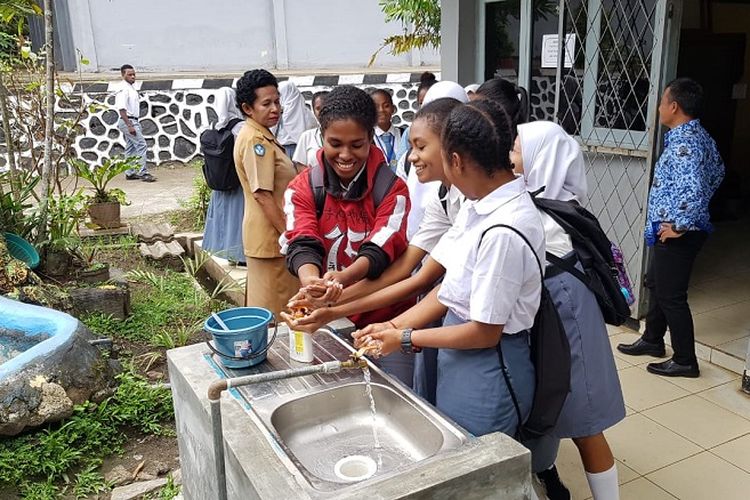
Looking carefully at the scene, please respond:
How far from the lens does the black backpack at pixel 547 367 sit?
183 centimetres

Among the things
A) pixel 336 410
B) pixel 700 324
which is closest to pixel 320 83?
pixel 700 324

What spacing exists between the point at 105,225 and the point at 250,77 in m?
3.86

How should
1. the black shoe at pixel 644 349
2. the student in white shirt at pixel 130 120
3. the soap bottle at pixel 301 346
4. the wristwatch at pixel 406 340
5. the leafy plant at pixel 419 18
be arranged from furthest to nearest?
the student in white shirt at pixel 130 120
the leafy plant at pixel 419 18
the black shoe at pixel 644 349
the soap bottle at pixel 301 346
the wristwatch at pixel 406 340

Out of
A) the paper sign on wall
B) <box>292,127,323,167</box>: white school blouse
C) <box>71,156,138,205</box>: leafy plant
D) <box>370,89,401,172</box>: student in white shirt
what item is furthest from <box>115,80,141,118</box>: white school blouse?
the paper sign on wall

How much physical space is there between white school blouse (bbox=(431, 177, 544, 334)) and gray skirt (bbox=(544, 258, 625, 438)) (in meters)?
0.26

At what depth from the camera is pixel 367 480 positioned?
54.1 inches

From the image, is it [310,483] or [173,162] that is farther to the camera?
[173,162]

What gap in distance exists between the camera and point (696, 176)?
3293 mm

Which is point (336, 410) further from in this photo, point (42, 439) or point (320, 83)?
point (320, 83)

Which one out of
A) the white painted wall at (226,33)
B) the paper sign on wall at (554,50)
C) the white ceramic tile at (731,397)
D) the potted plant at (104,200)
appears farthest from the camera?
the white painted wall at (226,33)

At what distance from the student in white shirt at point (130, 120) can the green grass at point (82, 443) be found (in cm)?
644

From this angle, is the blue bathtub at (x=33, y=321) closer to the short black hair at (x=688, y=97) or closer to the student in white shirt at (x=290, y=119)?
the student in white shirt at (x=290, y=119)

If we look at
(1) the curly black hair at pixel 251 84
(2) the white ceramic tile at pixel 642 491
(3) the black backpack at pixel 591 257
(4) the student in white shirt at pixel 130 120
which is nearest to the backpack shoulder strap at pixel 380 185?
(3) the black backpack at pixel 591 257

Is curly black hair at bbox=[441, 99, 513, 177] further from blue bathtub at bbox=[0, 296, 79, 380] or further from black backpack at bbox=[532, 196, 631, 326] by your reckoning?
blue bathtub at bbox=[0, 296, 79, 380]
